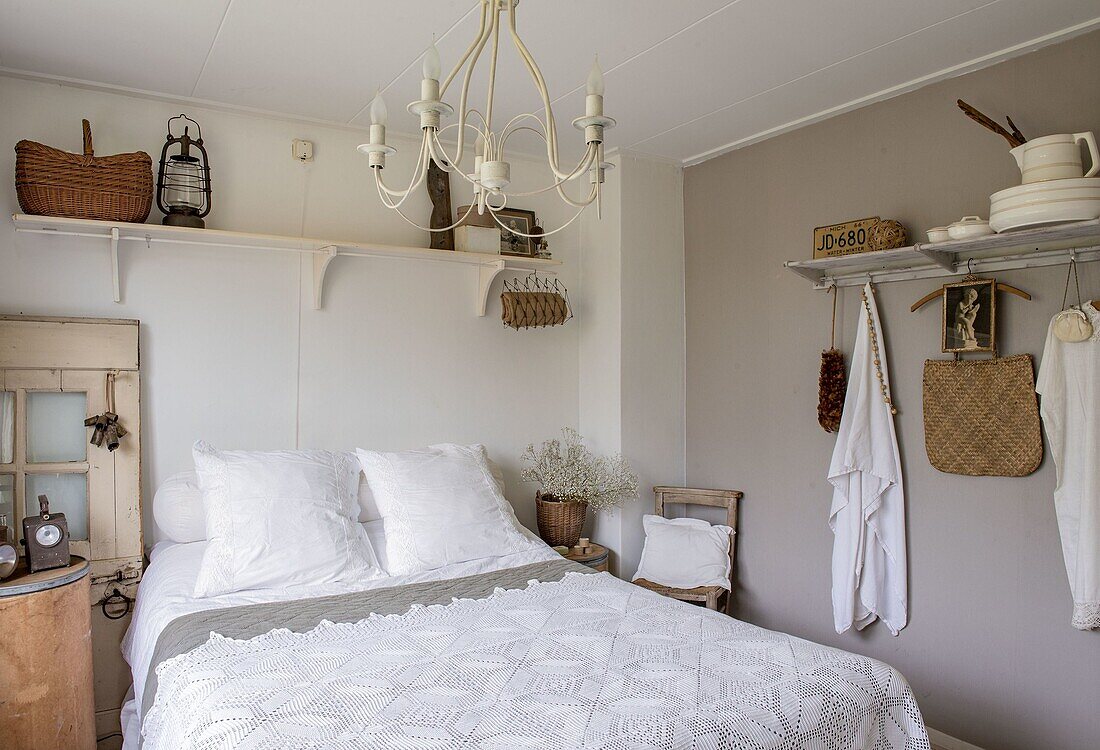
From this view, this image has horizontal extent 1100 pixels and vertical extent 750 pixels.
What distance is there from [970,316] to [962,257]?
0.21 m

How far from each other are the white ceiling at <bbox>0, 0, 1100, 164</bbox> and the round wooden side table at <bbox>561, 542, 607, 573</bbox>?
74.8 inches

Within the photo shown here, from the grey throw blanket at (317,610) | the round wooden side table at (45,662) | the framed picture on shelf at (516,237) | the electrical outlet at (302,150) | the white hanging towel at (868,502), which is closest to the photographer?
the grey throw blanket at (317,610)

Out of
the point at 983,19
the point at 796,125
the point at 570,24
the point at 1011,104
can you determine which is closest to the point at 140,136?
the point at 570,24

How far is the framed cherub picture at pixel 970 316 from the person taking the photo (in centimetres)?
254


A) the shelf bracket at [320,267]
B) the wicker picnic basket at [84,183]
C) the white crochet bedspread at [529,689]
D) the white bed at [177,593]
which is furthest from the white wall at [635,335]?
the wicker picnic basket at [84,183]

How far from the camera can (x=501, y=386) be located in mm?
3609

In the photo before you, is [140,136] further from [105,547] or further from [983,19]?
[983,19]

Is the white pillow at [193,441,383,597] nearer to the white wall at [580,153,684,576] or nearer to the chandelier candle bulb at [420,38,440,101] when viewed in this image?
the white wall at [580,153,684,576]

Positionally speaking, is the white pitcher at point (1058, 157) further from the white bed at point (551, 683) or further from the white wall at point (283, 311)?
the white wall at point (283, 311)

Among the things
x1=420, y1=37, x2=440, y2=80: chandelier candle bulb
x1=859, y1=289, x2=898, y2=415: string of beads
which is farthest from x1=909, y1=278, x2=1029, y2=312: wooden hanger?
x1=420, y1=37, x2=440, y2=80: chandelier candle bulb

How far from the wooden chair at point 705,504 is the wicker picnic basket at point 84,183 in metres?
2.48

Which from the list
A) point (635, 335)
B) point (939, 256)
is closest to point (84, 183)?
point (635, 335)

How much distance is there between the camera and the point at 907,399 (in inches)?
112

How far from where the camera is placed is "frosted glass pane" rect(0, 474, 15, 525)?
2.53 m
